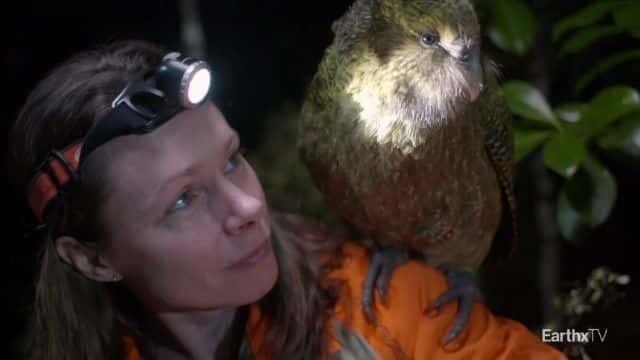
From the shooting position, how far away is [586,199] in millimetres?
1040

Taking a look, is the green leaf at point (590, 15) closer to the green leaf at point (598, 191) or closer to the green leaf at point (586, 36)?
the green leaf at point (586, 36)

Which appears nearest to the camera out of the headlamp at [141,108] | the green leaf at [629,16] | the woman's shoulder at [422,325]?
the headlamp at [141,108]

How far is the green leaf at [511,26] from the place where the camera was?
0.97m

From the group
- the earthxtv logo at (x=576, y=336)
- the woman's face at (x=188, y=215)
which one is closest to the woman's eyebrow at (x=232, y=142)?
the woman's face at (x=188, y=215)

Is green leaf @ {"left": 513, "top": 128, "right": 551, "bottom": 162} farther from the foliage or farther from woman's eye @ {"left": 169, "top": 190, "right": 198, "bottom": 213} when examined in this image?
woman's eye @ {"left": 169, "top": 190, "right": 198, "bottom": 213}

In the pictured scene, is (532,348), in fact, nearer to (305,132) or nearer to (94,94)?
(305,132)

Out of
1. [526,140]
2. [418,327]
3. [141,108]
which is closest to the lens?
[141,108]

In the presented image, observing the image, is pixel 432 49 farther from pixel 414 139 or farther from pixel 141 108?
pixel 141 108

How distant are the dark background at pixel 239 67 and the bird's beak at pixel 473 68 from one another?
18 cm

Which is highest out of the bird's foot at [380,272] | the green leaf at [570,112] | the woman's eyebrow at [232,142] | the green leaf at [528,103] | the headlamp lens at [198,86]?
the headlamp lens at [198,86]

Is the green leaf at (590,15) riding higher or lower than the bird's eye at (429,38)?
lower

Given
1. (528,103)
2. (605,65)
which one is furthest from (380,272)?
(605,65)

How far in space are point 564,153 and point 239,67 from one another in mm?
445

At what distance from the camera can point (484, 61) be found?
2.82 feet
